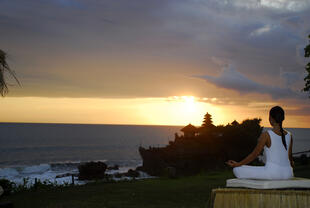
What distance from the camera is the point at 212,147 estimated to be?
43094 mm

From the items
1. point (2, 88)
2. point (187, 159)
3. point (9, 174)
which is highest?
point (2, 88)

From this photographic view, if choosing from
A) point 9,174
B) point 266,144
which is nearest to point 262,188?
point 266,144

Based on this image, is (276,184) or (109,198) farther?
(109,198)

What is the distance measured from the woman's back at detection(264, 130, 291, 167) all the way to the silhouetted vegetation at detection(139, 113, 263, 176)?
Answer: 124 feet

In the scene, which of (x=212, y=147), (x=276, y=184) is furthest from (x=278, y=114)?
(x=212, y=147)

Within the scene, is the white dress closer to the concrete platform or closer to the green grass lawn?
the concrete platform

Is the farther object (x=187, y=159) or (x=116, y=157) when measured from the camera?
(x=116, y=157)

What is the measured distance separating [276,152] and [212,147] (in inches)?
1544

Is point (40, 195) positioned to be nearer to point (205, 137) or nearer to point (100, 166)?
point (100, 166)

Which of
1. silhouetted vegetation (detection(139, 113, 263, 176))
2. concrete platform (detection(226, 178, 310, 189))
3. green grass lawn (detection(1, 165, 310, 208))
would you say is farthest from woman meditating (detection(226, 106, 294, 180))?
silhouetted vegetation (detection(139, 113, 263, 176))

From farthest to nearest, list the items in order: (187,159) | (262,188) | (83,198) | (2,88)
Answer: (187,159)
(83,198)
(2,88)
(262,188)

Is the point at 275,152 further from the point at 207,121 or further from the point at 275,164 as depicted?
the point at 207,121

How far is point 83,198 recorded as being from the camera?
443 inches

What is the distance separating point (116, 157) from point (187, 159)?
1794 inches
